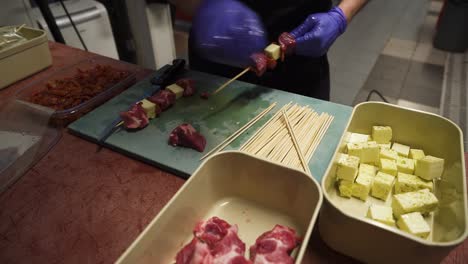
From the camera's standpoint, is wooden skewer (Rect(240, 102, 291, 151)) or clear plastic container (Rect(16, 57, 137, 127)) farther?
clear plastic container (Rect(16, 57, 137, 127))

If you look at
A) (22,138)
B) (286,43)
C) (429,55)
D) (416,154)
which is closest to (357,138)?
(416,154)

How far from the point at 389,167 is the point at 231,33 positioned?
2.93 ft

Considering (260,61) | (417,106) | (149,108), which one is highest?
(260,61)

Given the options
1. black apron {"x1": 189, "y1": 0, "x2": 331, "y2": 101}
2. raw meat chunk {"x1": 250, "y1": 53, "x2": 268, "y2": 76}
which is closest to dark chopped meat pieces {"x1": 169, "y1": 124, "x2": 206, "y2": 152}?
raw meat chunk {"x1": 250, "y1": 53, "x2": 268, "y2": 76}

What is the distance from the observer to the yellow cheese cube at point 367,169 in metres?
0.90

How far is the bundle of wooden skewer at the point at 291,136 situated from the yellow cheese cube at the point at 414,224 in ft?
0.97

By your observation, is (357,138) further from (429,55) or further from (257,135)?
(429,55)

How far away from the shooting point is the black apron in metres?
1.49

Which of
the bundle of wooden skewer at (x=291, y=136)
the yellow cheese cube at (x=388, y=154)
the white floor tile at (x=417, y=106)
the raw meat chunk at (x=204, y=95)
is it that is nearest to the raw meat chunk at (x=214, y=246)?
the bundle of wooden skewer at (x=291, y=136)

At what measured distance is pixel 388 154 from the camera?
96cm

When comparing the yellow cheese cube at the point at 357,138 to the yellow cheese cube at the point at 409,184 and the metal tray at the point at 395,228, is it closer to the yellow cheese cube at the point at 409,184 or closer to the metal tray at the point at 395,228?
the metal tray at the point at 395,228

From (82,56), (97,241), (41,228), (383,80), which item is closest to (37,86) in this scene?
(82,56)

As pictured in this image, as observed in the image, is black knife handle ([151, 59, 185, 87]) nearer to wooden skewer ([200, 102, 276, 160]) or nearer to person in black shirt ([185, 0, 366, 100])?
person in black shirt ([185, 0, 366, 100])

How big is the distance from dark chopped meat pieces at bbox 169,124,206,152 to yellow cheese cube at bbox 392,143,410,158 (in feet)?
2.13
